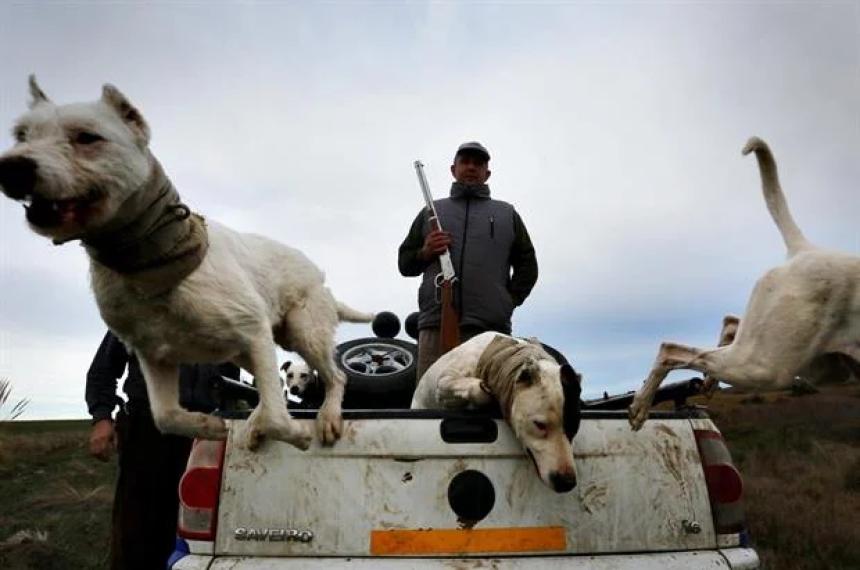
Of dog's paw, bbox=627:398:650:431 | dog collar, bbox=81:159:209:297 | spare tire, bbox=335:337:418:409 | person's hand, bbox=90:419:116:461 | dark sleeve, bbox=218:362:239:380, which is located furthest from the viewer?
spare tire, bbox=335:337:418:409

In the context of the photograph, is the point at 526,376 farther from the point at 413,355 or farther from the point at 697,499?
the point at 413,355

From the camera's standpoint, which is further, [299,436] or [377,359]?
[377,359]

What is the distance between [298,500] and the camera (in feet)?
8.94

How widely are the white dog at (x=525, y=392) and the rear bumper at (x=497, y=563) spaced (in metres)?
0.28

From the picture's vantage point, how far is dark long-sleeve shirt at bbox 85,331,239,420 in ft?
13.7

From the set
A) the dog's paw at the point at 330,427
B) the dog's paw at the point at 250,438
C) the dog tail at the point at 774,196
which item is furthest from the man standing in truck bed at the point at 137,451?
the dog tail at the point at 774,196

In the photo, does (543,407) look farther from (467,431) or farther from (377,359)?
(377,359)

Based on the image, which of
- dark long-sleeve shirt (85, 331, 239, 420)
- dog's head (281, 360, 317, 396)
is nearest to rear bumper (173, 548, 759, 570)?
dark long-sleeve shirt (85, 331, 239, 420)

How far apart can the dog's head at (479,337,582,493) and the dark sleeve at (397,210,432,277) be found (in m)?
2.23

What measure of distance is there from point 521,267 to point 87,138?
146 inches

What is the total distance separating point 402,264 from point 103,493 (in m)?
7.65

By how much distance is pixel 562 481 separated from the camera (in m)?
2.69

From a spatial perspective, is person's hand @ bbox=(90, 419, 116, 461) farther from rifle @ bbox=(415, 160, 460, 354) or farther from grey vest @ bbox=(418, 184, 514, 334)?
grey vest @ bbox=(418, 184, 514, 334)

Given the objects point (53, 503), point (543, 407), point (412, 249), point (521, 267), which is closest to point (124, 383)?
point (412, 249)
